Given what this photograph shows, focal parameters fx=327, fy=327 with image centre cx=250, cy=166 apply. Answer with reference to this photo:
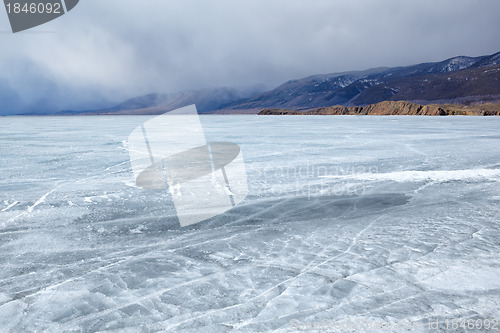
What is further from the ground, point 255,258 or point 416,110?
point 255,258

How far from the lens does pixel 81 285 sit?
291 centimetres

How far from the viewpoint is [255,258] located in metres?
3.41

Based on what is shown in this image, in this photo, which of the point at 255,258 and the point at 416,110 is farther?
the point at 416,110

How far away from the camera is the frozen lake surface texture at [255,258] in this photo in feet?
8.05

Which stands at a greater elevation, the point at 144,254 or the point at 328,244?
the point at 144,254

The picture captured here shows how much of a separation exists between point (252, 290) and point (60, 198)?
456 cm

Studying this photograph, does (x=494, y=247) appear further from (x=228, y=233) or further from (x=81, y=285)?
(x=81, y=285)

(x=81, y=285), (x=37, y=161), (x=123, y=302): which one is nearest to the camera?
(x=123, y=302)

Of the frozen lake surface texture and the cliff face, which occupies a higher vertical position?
the frozen lake surface texture

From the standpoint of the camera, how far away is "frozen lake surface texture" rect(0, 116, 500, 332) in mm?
2455

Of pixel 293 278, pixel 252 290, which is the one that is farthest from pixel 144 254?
pixel 293 278

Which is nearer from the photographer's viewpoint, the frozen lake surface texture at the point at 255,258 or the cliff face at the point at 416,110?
the frozen lake surface texture at the point at 255,258

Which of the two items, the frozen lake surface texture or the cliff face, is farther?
the cliff face

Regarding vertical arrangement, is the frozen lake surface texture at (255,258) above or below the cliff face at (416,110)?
above
